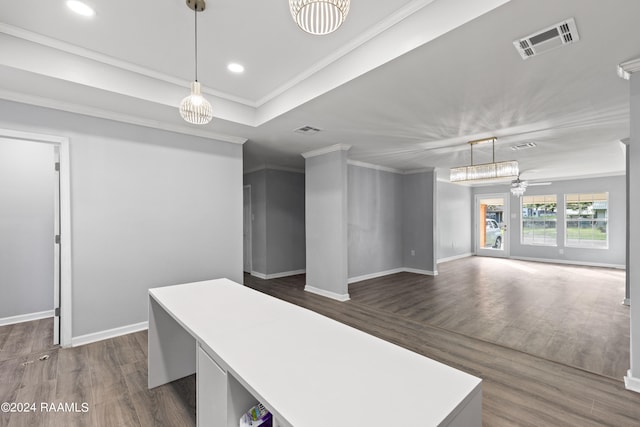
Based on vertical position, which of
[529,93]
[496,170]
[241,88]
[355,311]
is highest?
[241,88]

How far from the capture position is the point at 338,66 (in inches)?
101

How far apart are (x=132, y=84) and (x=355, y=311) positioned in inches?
149

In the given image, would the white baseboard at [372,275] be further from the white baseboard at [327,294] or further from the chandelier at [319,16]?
the chandelier at [319,16]

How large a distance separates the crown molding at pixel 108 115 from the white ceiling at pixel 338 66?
1cm

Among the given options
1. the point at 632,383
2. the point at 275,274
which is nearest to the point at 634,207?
the point at 632,383

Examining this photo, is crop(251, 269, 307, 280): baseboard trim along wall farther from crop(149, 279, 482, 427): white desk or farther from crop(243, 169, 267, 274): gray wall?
crop(149, 279, 482, 427): white desk

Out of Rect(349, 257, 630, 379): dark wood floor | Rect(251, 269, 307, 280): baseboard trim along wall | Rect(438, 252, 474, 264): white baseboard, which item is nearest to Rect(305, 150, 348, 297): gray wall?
Rect(349, 257, 630, 379): dark wood floor

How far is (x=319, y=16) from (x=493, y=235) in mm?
10172

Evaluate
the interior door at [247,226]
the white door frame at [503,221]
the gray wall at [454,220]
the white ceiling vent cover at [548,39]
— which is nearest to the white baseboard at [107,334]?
the interior door at [247,226]

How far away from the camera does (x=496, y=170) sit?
4.39 meters

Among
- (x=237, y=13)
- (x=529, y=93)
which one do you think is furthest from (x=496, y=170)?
(x=237, y=13)

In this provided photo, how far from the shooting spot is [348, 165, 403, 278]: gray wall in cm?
586

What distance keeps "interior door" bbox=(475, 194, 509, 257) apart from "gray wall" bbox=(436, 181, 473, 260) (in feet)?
0.80

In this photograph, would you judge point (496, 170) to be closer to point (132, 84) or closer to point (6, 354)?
point (132, 84)
